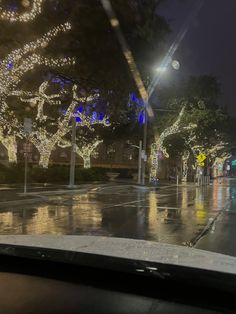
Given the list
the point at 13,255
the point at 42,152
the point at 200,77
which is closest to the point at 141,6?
the point at 13,255

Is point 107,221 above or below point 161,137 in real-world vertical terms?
below

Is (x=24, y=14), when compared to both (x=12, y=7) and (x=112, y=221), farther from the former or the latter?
(x=112, y=221)

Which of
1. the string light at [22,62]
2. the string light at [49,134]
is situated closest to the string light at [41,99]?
the string light at [49,134]

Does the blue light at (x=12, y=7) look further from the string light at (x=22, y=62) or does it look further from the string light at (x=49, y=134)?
the string light at (x=49, y=134)

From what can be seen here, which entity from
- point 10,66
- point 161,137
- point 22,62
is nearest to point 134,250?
point 22,62

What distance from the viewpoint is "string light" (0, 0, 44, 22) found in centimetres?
1702

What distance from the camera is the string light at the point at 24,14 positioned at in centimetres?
1702

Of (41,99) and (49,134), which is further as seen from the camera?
(49,134)

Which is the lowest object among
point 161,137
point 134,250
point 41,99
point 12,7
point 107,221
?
point 107,221

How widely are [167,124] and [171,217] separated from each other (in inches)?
1307

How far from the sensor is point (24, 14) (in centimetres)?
1719

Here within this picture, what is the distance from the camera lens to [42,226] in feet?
47.5

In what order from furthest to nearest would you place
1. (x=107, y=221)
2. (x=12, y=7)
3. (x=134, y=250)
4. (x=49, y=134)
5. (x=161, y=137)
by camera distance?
(x=161, y=137), (x=49, y=134), (x=12, y=7), (x=107, y=221), (x=134, y=250)

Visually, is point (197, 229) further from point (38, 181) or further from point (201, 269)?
point (38, 181)
